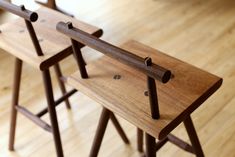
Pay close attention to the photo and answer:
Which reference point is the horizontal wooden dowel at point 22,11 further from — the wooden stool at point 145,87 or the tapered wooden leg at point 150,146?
the tapered wooden leg at point 150,146

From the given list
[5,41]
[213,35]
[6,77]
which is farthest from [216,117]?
[6,77]

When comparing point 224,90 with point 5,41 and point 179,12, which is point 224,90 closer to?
point 179,12

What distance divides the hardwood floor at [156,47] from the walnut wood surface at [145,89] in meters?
0.71

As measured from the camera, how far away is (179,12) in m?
2.95

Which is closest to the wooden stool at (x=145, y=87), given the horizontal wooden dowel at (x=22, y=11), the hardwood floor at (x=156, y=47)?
the horizontal wooden dowel at (x=22, y=11)

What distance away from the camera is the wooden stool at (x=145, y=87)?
93cm

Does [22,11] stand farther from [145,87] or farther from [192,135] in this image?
[192,135]

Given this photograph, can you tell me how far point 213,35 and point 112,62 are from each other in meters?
1.61

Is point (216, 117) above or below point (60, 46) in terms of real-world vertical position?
below

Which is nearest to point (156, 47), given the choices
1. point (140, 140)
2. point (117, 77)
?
point (140, 140)

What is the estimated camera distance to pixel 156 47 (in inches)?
99.4

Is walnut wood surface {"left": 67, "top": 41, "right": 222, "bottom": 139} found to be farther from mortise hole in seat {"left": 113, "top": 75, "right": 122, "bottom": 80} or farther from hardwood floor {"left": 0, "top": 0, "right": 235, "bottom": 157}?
hardwood floor {"left": 0, "top": 0, "right": 235, "bottom": 157}

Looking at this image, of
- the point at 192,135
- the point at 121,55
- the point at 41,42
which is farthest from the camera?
the point at 41,42

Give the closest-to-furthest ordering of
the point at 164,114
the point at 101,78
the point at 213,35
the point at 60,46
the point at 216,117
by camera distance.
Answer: the point at 164,114 → the point at 101,78 → the point at 60,46 → the point at 216,117 → the point at 213,35
